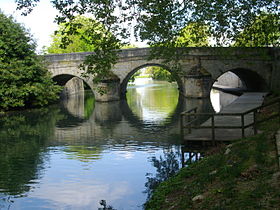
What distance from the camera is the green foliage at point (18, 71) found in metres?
26.0

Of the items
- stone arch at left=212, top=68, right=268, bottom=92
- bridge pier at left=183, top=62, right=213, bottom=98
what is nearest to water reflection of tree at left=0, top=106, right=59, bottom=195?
bridge pier at left=183, top=62, right=213, bottom=98

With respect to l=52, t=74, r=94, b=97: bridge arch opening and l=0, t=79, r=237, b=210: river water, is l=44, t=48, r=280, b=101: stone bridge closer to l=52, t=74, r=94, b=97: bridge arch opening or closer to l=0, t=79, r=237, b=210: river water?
l=52, t=74, r=94, b=97: bridge arch opening

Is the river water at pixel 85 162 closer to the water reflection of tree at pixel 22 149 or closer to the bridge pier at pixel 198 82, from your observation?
the water reflection of tree at pixel 22 149

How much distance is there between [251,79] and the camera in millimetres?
36219

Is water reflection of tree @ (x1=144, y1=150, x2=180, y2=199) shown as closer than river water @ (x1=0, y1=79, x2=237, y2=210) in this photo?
No

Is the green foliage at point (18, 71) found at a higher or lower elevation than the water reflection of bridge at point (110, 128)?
higher

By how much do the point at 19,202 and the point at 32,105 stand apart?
72.9ft

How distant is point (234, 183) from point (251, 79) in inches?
1279

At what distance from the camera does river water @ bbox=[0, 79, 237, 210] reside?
7.66 meters

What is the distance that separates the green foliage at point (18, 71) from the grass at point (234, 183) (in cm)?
2110

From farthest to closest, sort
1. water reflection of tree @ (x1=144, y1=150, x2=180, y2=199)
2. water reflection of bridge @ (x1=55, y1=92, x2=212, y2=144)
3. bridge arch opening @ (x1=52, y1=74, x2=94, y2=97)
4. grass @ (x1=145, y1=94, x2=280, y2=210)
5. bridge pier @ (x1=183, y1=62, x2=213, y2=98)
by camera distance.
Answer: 1. bridge arch opening @ (x1=52, y1=74, x2=94, y2=97)
2. bridge pier @ (x1=183, y1=62, x2=213, y2=98)
3. water reflection of bridge @ (x1=55, y1=92, x2=212, y2=144)
4. water reflection of tree @ (x1=144, y1=150, x2=180, y2=199)
5. grass @ (x1=145, y1=94, x2=280, y2=210)

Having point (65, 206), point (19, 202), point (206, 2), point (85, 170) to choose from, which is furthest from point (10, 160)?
point (206, 2)

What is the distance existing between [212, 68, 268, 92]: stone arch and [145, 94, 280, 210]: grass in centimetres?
2695

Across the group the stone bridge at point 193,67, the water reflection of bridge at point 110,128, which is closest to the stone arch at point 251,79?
the stone bridge at point 193,67
